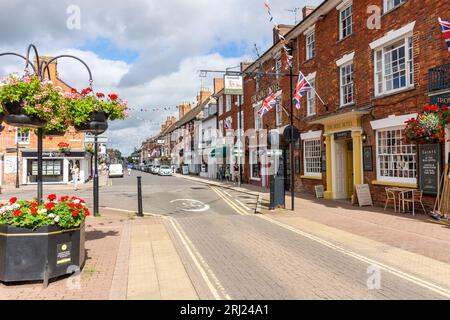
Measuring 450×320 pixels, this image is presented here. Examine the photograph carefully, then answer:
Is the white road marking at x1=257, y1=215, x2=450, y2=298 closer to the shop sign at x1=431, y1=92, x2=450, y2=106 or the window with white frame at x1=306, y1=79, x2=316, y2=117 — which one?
the shop sign at x1=431, y1=92, x2=450, y2=106

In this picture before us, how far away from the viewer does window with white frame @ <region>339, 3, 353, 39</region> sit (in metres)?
15.7

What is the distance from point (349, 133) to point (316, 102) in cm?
380

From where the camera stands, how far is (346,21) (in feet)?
52.8

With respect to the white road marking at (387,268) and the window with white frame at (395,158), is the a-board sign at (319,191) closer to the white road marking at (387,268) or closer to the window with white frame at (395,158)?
the window with white frame at (395,158)

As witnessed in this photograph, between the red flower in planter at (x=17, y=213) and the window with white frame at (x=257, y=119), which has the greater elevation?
the window with white frame at (x=257, y=119)

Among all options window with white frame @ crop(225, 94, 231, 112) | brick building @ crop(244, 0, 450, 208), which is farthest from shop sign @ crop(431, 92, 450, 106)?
window with white frame @ crop(225, 94, 231, 112)

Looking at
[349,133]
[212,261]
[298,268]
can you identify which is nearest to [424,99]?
[349,133]

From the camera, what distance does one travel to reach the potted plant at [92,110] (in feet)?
22.0

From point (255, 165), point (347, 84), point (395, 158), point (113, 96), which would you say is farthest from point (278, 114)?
point (113, 96)

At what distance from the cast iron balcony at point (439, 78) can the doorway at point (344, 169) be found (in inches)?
229

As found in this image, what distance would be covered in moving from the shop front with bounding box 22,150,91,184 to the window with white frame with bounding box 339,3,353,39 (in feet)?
85.9

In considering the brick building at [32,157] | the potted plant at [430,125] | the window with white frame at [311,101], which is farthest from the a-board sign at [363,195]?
the brick building at [32,157]

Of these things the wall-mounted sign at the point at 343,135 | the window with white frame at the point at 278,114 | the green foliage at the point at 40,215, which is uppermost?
the window with white frame at the point at 278,114

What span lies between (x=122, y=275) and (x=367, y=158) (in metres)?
11.2
